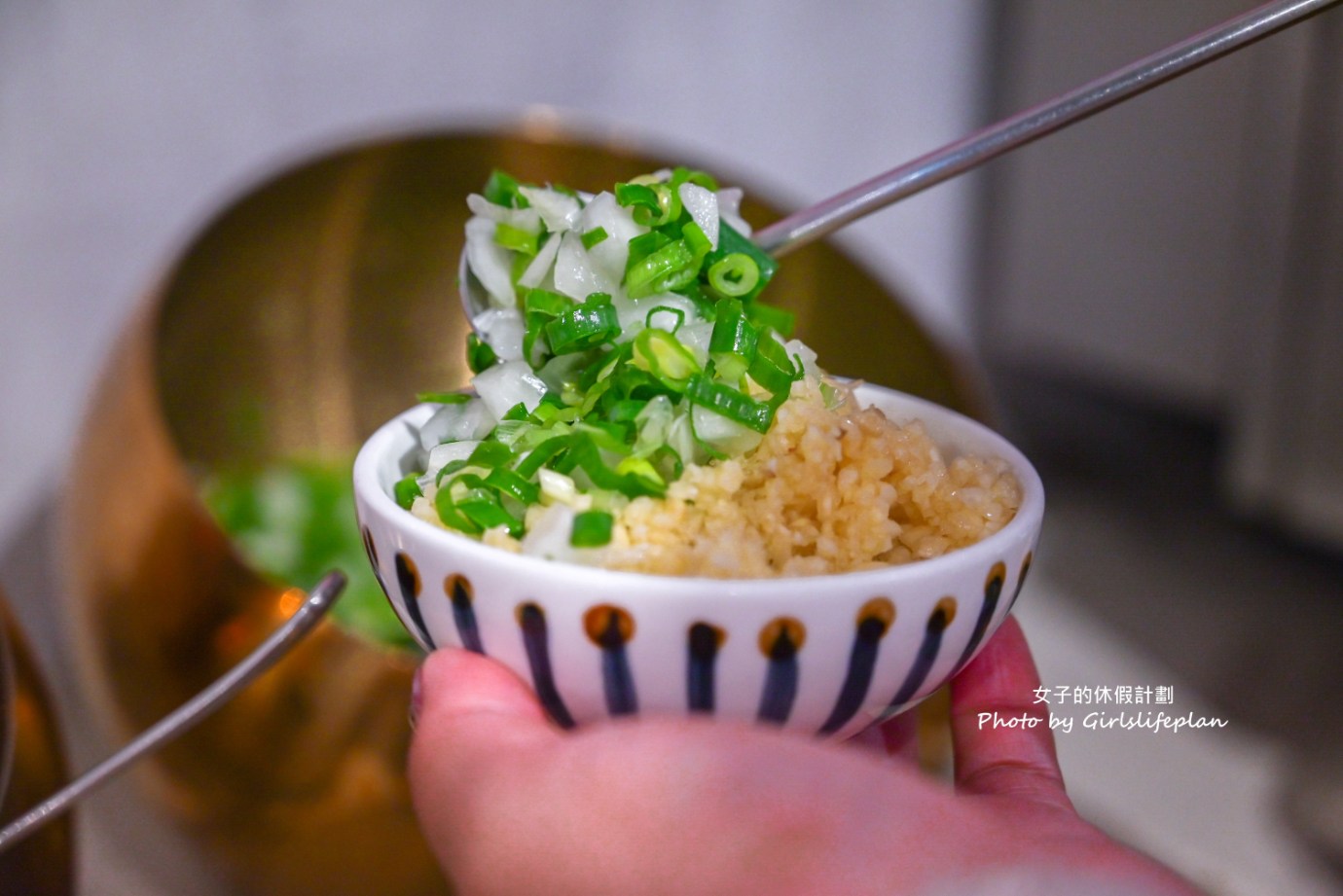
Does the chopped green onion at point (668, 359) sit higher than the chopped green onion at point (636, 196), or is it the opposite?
the chopped green onion at point (636, 196)

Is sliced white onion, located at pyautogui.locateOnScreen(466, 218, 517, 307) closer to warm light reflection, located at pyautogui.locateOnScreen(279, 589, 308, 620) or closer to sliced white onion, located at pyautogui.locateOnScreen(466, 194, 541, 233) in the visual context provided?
sliced white onion, located at pyautogui.locateOnScreen(466, 194, 541, 233)

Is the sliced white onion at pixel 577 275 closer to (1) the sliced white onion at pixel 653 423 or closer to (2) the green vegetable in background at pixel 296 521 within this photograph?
(1) the sliced white onion at pixel 653 423

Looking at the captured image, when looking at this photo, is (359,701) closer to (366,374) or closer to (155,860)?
(155,860)

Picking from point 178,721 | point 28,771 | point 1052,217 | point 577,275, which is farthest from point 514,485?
point 1052,217

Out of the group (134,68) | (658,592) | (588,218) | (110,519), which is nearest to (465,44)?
(134,68)

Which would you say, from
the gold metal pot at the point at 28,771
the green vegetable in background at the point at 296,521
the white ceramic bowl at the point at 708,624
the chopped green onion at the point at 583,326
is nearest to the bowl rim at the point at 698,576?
the white ceramic bowl at the point at 708,624

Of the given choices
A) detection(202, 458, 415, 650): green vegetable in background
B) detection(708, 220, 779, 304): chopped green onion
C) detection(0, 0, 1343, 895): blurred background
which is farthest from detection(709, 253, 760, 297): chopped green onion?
detection(0, 0, 1343, 895): blurred background
